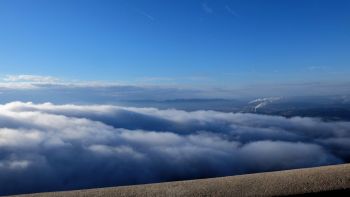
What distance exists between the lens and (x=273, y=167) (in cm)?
9500

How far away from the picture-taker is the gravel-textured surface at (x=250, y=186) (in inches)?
183

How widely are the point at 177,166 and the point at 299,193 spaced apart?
9732 centimetres

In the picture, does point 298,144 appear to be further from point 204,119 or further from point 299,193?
point 299,193

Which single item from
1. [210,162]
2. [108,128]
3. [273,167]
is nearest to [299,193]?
[273,167]

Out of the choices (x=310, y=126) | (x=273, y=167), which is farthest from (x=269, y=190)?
(x=310, y=126)

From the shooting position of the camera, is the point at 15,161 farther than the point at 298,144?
No

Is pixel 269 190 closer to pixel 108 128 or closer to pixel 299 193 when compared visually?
pixel 299 193

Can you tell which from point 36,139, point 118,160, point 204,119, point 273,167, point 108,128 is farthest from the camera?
point 204,119

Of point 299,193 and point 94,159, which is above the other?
point 299,193

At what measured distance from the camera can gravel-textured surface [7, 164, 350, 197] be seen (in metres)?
4.65

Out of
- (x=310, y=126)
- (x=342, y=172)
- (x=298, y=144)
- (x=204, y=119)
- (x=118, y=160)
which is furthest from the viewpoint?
(x=204, y=119)

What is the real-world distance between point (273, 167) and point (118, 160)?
40.1m

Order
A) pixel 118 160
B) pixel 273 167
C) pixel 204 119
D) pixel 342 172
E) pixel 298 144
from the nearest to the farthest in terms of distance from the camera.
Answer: pixel 342 172, pixel 273 167, pixel 118 160, pixel 298 144, pixel 204 119

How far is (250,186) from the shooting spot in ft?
15.9
